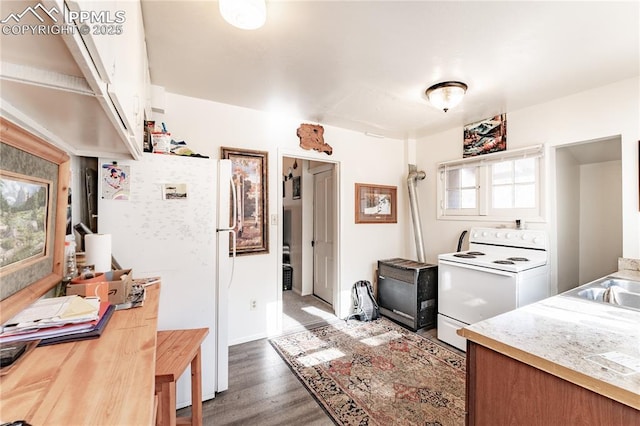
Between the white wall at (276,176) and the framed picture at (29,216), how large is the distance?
5.13 feet

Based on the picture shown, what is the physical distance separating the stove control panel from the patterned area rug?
1.24 m

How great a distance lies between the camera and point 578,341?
3.25 feet

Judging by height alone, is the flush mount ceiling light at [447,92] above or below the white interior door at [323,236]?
above

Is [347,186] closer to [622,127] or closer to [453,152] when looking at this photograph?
[453,152]

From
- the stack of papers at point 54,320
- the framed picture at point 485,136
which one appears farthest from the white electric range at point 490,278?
the stack of papers at point 54,320

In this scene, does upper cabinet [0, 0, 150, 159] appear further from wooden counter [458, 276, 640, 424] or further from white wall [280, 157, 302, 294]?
white wall [280, 157, 302, 294]

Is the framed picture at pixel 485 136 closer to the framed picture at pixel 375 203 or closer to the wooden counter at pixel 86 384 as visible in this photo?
the framed picture at pixel 375 203

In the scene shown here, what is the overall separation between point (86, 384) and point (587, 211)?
4.39m

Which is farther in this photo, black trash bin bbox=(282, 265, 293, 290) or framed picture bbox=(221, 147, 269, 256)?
black trash bin bbox=(282, 265, 293, 290)

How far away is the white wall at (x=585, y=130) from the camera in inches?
84.9

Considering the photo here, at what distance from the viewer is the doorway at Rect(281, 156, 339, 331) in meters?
3.54

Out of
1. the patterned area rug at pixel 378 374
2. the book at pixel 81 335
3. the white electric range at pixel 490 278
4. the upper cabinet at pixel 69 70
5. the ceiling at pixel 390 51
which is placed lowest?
the patterned area rug at pixel 378 374

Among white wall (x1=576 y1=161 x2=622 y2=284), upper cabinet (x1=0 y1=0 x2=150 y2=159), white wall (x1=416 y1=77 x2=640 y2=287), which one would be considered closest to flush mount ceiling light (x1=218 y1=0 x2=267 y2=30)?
upper cabinet (x1=0 y1=0 x2=150 y2=159)

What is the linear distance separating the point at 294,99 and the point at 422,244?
7.95 ft
